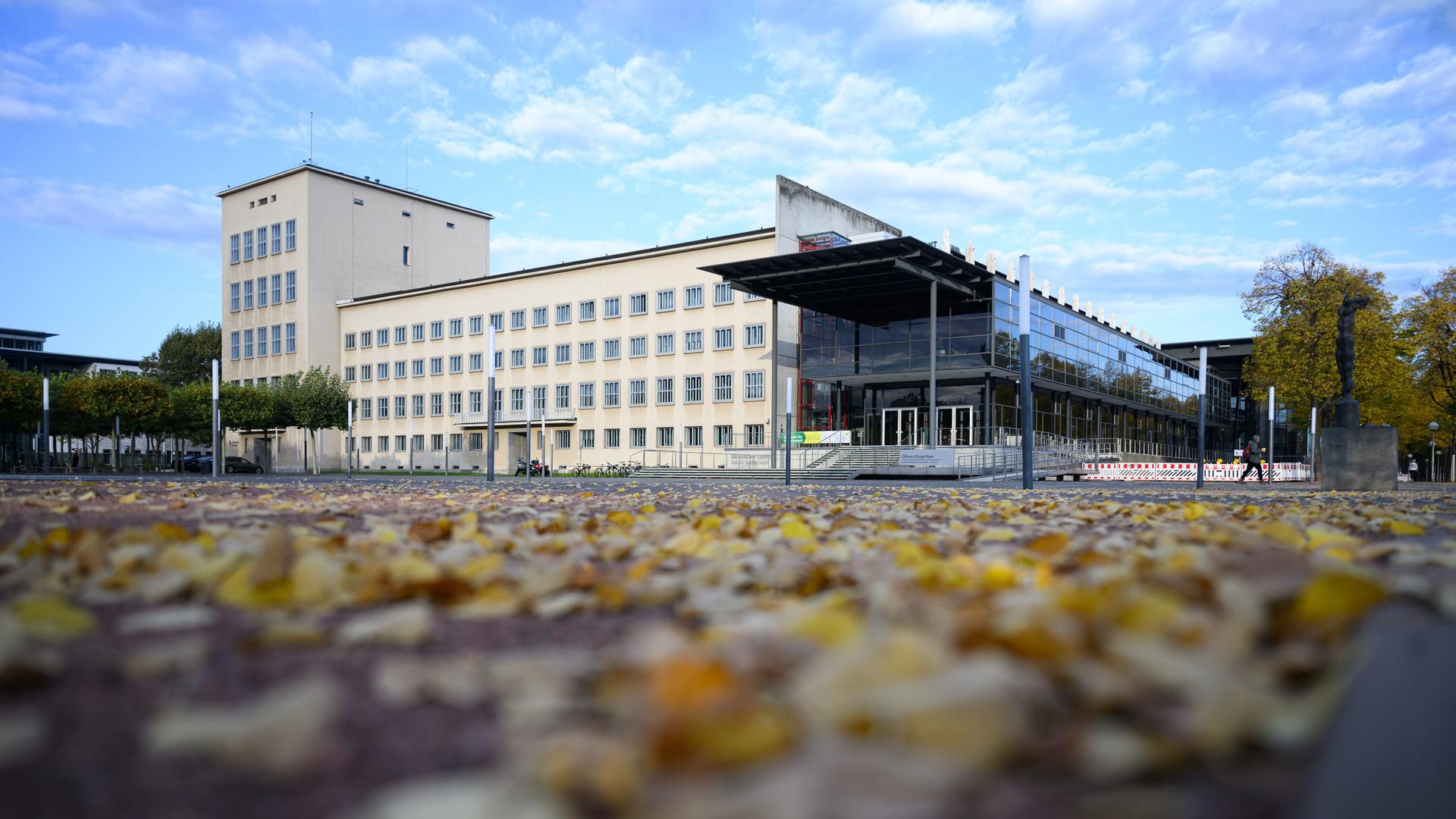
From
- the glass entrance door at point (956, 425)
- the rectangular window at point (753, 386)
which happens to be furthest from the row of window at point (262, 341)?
the glass entrance door at point (956, 425)

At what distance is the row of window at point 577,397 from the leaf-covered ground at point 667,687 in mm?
43780

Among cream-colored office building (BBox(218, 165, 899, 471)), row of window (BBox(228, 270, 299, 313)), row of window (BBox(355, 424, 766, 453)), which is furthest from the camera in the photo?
row of window (BBox(228, 270, 299, 313))

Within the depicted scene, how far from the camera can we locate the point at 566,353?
5547cm

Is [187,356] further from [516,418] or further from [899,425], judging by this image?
[899,425]

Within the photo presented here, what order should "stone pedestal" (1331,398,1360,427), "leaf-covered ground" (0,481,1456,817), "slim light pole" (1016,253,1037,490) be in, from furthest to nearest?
1. "stone pedestal" (1331,398,1360,427)
2. "slim light pole" (1016,253,1037,490)
3. "leaf-covered ground" (0,481,1456,817)

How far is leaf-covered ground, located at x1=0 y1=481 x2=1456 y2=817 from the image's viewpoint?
3.11 ft

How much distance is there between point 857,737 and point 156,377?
9199 centimetres

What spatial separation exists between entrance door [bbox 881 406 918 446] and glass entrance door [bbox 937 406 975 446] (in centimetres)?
128

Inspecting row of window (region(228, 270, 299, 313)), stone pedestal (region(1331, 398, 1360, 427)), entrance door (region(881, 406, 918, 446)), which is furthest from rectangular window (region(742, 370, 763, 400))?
row of window (region(228, 270, 299, 313))

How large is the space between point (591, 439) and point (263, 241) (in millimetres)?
36177

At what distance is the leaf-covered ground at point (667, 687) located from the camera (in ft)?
3.11

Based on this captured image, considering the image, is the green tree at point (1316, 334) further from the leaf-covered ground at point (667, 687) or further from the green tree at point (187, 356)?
the green tree at point (187, 356)

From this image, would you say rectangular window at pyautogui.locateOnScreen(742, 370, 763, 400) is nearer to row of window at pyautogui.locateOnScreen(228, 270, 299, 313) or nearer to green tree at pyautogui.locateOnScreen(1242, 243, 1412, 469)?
green tree at pyautogui.locateOnScreen(1242, 243, 1412, 469)

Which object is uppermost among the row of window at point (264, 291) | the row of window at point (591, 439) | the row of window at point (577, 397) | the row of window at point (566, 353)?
the row of window at point (264, 291)
